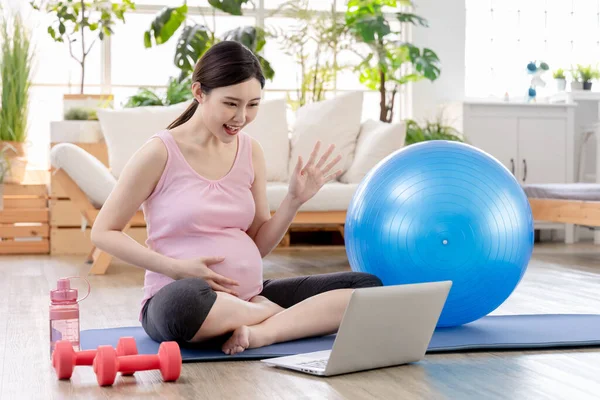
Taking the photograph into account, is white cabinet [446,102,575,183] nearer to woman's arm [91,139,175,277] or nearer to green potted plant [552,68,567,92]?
green potted plant [552,68,567,92]

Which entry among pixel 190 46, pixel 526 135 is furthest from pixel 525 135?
pixel 190 46

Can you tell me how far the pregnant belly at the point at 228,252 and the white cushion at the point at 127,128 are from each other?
9.52 feet

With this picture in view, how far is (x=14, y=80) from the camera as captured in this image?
5.78 meters

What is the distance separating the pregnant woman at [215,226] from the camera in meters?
2.16

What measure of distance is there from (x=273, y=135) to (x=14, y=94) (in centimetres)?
178

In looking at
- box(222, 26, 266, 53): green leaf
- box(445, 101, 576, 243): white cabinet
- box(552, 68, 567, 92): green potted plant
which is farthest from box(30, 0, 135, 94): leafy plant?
box(552, 68, 567, 92): green potted plant

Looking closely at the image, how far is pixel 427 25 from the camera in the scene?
6.56 m

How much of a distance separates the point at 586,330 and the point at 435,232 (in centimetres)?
58

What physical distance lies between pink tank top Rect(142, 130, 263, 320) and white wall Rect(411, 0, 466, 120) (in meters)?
4.83

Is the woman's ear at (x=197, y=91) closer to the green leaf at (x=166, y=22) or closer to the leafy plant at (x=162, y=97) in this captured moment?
the leafy plant at (x=162, y=97)

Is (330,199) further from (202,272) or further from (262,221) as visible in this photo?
(202,272)

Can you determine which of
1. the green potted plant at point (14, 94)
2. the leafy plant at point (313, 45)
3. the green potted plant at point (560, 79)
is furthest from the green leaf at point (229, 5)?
the green potted plant at point (560, 79)

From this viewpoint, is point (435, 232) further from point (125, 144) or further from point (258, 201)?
point (125, 144)

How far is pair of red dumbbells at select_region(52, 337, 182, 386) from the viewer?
1.88 metres
